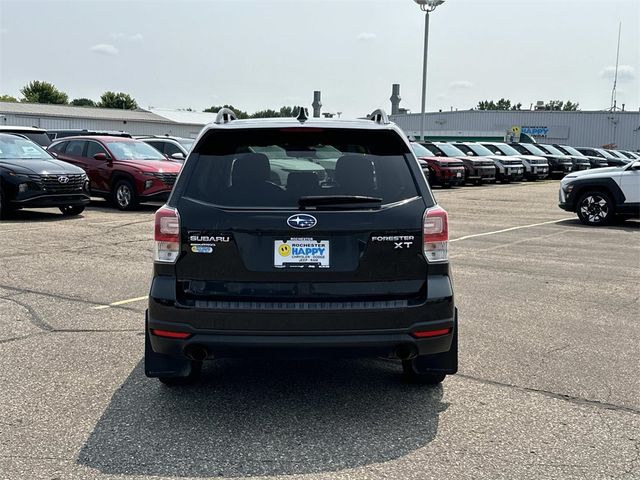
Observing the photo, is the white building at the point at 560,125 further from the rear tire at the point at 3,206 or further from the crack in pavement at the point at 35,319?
the crack in pavement at the point at 35,319

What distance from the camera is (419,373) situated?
15.4ft

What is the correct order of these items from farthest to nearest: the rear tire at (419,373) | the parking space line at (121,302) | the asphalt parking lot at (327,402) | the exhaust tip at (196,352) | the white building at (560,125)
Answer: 1. the white building at (560,125)
2. the parking space line at (121,302)
3. the rear tire at (419,373)
4. the exhaust tip at (196,352)
5. the asphalt parking lot at (327,402)

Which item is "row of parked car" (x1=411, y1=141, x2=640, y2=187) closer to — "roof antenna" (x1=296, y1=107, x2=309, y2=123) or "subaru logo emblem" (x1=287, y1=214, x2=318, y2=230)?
"roof antenna" (x1=296, y1=107, x2=309, y2=123)

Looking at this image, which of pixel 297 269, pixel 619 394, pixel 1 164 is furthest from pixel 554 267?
pixel 1 164

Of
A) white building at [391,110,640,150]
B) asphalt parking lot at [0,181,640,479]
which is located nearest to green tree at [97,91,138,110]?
white building at [391,110,640,150]

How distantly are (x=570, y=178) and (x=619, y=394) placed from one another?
39.3 feet

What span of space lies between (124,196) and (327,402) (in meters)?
13.1

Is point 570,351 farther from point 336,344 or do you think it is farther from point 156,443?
point 156,443

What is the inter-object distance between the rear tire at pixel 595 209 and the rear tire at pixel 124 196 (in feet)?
32.5

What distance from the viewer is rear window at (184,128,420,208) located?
13.9ft

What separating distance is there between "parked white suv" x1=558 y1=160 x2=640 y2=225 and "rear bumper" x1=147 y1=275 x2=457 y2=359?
40.7 ft

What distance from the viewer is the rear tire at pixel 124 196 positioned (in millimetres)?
16547

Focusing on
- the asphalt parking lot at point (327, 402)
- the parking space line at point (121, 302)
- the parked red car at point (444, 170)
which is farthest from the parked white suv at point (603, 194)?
the parking space line at point (121, 302)

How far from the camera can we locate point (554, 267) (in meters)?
9.98
